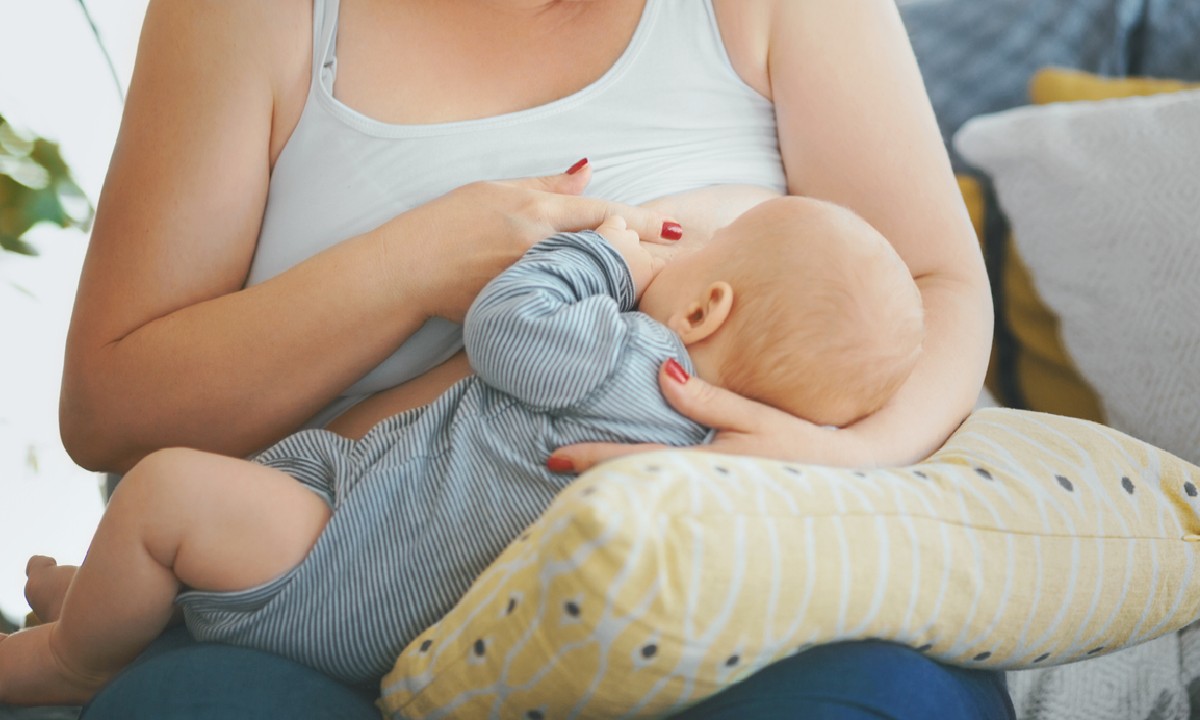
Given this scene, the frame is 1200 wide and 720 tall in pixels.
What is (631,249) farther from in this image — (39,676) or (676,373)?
(39,676)

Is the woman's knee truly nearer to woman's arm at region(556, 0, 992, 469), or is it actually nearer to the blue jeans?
the blue jeans

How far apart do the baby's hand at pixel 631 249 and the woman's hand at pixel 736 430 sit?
0.16m

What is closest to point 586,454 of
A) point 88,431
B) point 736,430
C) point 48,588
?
point 736,430

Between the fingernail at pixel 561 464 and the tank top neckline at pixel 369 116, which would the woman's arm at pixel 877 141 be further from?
the fingernail at pixel 561 464

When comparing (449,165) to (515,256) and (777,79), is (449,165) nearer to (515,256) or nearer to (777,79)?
(515,256)

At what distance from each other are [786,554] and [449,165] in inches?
26.4

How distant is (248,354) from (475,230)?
28 centimetres

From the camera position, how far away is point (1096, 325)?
153cm

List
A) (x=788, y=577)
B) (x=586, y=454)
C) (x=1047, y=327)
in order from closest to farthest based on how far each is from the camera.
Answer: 1. (x=788, y=577)
2. (x=586, y=454)
3. (x=1047, y=327)

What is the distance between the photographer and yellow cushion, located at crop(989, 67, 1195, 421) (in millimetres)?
1647

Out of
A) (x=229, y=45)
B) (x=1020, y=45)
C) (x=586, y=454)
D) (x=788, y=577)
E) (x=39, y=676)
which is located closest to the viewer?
(x=788, y=577)

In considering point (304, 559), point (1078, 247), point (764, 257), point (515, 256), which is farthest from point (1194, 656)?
point (304, 559)

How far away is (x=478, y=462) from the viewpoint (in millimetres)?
938

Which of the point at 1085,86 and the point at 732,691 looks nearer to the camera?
the point at 732,691
